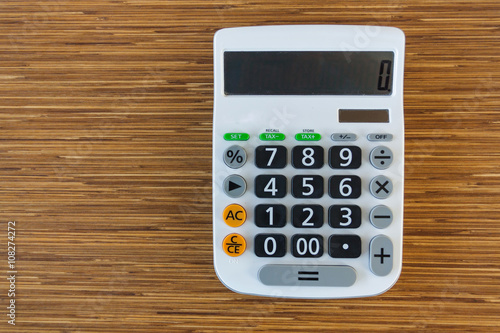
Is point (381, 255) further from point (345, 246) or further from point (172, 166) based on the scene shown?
point (172, 166)

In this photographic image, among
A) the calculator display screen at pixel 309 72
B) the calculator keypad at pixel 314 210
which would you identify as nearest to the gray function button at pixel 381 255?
the calculator keypad at pixel 314 210

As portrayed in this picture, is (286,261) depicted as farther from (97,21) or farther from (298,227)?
(97,21)

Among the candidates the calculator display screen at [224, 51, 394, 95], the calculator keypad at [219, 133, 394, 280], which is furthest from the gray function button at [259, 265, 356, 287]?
the calculator display screen at [224, 51, 394, 95]

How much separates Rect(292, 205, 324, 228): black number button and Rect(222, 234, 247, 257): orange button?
0.04 metres

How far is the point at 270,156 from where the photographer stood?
248 mm

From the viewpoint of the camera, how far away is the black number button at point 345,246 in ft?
0.80

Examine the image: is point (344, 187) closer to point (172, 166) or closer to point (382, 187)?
point (382, 187)

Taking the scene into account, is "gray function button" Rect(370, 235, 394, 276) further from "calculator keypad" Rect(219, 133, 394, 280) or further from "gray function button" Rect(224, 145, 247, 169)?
"gray function button" Rect(224, 145, 247, 169)

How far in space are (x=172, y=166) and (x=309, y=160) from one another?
A: 106mm

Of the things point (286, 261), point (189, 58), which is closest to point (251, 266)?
point (286, 261)

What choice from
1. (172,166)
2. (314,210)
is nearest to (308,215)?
(314,210)

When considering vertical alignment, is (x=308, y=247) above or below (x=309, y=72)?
below

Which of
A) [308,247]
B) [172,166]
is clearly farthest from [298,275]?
[172,166]

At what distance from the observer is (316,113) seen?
0.25 metres
